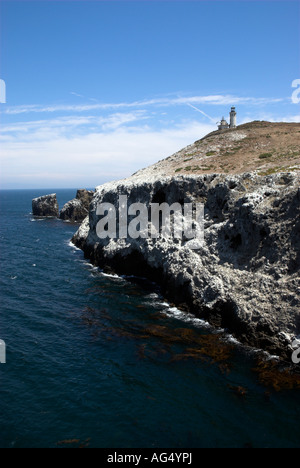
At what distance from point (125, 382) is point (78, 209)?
87.5m

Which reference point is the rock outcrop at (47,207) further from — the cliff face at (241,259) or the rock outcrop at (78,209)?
the cliff face at (241,259)

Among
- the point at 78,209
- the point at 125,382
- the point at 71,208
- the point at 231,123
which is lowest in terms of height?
the point at 125,382

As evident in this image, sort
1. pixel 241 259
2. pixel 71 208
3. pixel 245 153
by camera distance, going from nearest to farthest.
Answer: pixel 241 259 → pixel 245 153 → pixel 71 208

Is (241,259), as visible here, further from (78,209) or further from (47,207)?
(47,207)

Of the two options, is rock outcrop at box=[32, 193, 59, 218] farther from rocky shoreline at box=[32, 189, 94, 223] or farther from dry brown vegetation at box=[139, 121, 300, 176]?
dry brown vegetation at box=[139, 121, 300, 176]

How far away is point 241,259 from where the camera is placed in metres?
32.2

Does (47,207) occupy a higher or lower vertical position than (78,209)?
higher

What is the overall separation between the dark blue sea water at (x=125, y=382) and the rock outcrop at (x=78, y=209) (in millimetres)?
67861

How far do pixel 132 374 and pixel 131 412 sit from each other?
→ 3861 millimetres

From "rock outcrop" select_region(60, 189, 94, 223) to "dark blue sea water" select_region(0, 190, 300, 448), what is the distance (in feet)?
223

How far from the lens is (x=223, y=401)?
21.5 m

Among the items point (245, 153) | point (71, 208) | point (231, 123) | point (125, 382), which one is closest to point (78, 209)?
point (71, 208)

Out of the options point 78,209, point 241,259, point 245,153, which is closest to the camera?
point 241,259

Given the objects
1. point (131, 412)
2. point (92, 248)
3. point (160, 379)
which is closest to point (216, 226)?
point (160, 379)
